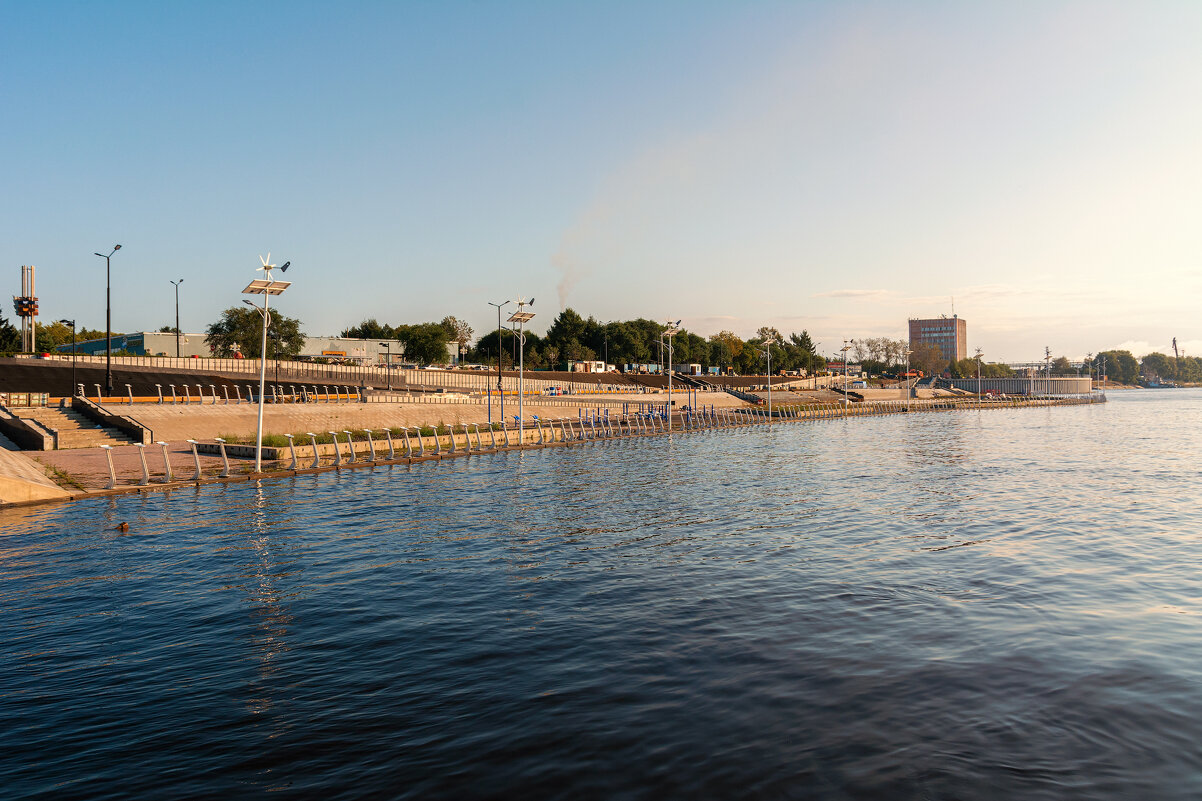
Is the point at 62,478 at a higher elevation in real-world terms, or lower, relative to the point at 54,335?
lower

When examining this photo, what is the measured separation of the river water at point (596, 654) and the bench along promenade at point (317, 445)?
4.46m

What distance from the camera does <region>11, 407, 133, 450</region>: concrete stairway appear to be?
37.7m

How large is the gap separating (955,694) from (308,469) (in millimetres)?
30112

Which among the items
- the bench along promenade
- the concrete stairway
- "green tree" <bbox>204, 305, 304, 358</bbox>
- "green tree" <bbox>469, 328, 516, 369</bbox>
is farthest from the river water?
"green tree" <bbox>469, 328, 516, 369</bbox>

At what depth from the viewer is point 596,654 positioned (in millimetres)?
10922

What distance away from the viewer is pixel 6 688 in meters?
9.62

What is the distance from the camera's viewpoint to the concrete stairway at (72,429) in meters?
37.7

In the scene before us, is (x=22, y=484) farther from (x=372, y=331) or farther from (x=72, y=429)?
(x=372, y=331)

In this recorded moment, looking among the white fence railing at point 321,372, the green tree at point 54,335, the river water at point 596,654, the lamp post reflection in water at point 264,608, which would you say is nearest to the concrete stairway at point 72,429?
the river water at point 596,654

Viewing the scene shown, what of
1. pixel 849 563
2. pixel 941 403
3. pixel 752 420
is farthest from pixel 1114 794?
pixel 941 403

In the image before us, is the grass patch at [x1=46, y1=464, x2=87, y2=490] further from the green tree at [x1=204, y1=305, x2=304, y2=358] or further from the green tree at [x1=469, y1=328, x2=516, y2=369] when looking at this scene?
the green tree at [x1=469, y1=328, x2=516, y2=369]

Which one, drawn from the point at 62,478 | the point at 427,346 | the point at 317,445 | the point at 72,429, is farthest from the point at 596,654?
the point at 427,346

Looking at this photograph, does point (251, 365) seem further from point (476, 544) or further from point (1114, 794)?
point (1114, 794)

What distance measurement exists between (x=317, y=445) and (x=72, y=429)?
13955 millimetres
